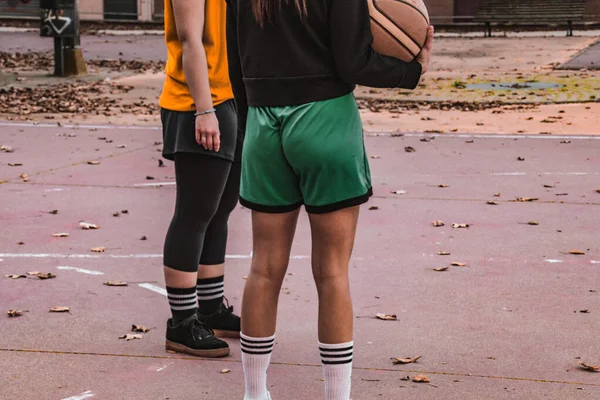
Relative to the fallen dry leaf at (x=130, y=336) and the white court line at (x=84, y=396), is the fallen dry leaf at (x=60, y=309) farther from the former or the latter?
the white court line at (x=84, y=396)

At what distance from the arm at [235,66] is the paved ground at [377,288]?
48.3 inches

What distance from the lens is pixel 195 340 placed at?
16.7 feet

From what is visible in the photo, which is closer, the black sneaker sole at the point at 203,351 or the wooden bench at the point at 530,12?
the black sneaker sole at the point at 203,351

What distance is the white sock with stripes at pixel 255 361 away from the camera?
161 inches

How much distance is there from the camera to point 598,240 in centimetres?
773

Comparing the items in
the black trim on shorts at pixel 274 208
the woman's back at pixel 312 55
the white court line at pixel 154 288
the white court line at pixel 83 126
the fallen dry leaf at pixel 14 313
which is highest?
the woman's back at pixel 312 55

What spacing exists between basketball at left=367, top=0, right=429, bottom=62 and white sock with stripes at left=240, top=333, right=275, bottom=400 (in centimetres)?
116

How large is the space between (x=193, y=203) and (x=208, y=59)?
0.65 meters

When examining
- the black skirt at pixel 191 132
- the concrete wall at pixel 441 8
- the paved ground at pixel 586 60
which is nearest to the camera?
the black skirt at pixel 191 132

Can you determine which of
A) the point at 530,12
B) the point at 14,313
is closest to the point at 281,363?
the point at 14,313

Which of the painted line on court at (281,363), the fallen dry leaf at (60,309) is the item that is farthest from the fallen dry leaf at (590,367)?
the fallen dry leaf at (60,309)

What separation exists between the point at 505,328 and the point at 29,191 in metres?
5.37

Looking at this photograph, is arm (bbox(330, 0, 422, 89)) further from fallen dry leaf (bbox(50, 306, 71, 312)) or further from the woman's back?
fallen dry leaf (bbox(50, 306, 71, 312))

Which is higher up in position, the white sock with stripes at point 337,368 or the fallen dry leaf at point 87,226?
the white sock with stripes at point 337,368
